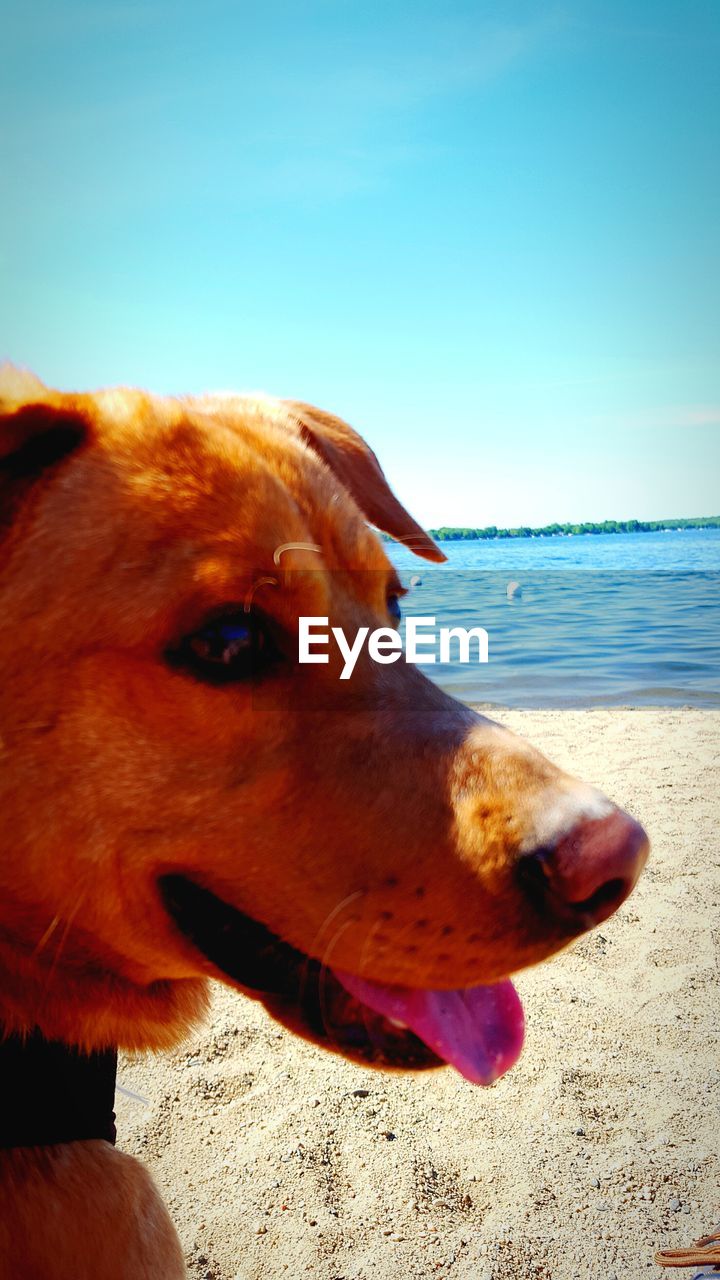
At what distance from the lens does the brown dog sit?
1559 mm

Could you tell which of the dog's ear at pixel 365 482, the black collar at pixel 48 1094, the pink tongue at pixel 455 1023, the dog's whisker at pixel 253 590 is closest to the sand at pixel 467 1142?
the pink tongue at pixel 455 1023

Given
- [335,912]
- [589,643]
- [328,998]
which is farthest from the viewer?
[589,643]

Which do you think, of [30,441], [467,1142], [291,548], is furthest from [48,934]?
[467,1142]

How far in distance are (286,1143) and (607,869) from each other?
6.93 feet

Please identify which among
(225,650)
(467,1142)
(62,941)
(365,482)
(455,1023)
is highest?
(365,482)

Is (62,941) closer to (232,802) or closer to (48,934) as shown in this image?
(48,934)

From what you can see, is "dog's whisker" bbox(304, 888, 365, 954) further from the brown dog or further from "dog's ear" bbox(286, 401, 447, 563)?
"dog's ear" bbox(286, 401, 447, 563)

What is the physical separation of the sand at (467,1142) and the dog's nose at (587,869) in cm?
101

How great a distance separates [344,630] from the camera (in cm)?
184

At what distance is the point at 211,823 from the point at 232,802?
2.4 inches

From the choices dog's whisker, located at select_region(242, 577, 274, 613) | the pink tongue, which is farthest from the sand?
dog's whisker, located at select_region(242, 577, 274, 613)

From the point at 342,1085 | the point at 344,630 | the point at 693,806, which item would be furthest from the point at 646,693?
the point at 344,630

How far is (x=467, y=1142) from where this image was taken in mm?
2861

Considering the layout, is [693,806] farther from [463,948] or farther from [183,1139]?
[463,948]
